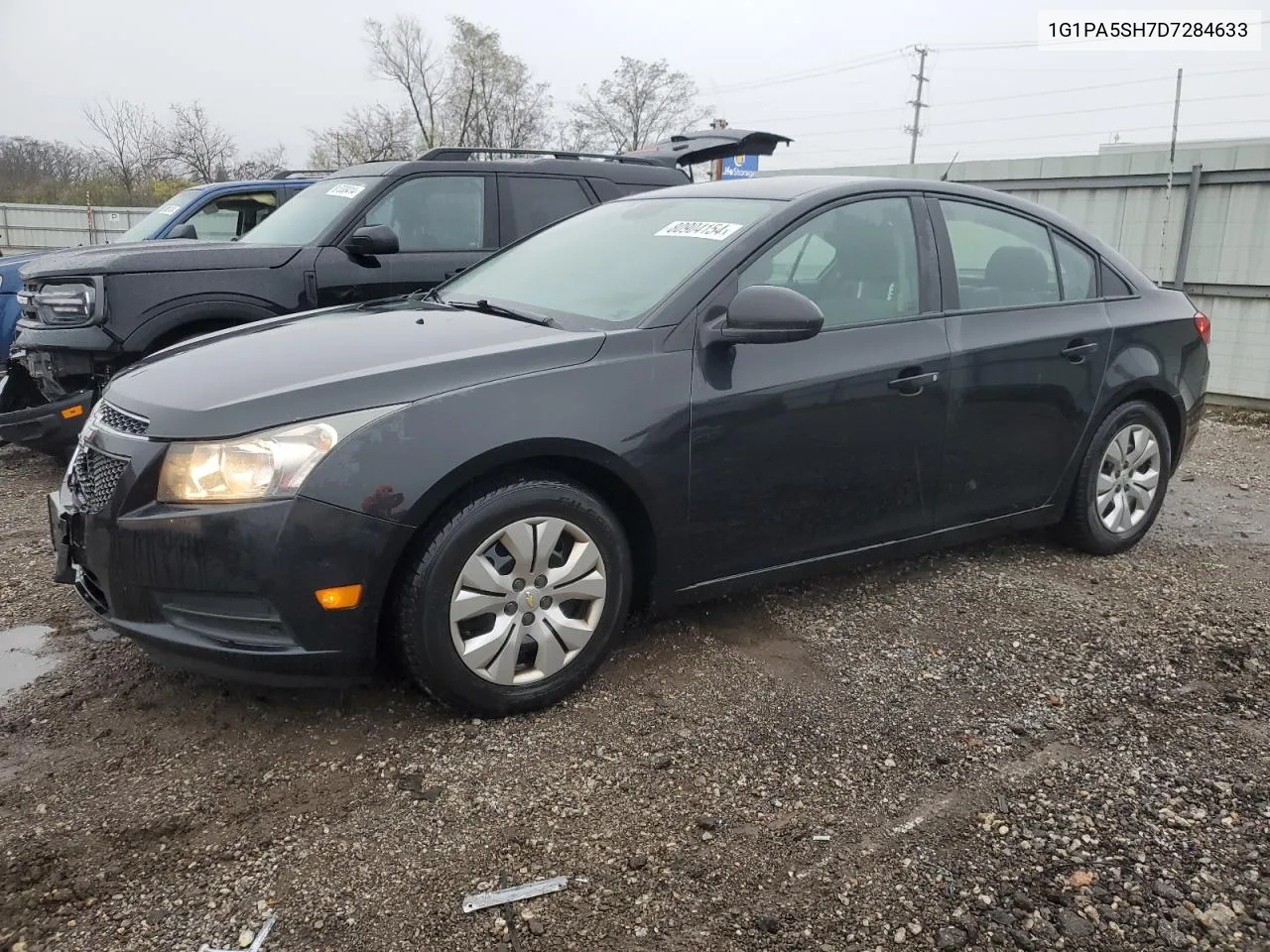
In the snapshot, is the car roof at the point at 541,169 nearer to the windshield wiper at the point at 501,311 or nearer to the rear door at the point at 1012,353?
the windshield wiper at the point at 501,311

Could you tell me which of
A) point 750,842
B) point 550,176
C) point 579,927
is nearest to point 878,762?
point 750,842

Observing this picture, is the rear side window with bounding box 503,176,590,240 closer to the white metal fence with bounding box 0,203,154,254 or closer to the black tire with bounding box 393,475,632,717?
the black tire with bounding box 393,475,632,717

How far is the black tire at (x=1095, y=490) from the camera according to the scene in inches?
172

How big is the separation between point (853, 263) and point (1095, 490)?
169cm

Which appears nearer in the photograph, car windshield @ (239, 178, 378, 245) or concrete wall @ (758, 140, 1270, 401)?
car windshield @ (239, 178, 378, 245)

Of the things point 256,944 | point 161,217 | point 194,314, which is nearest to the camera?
point 256,944

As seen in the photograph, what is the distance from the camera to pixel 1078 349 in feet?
13.7

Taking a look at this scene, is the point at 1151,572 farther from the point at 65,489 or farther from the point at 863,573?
the point at 65,489

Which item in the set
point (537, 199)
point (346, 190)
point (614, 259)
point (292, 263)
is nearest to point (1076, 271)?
point (614, 259)

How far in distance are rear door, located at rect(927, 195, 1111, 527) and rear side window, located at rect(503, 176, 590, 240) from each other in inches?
124

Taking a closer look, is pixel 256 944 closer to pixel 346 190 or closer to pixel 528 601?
pixel 528 601

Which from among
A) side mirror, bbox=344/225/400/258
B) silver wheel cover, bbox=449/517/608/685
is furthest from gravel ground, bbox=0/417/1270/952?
side mirror, bbox=344/225/400/258

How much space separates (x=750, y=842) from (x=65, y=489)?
2327 millimetres

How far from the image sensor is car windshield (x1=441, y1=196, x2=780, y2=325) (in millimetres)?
3389
